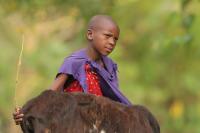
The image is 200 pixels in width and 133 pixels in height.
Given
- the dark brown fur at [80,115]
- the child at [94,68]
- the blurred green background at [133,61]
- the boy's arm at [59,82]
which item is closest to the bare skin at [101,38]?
the child at [94,68]

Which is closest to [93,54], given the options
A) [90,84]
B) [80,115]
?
[90,84]

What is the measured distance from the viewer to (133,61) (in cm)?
2150

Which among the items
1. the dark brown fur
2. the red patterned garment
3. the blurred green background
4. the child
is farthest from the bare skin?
the blurred green background

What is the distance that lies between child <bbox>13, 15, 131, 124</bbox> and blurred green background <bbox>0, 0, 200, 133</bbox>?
304 inches

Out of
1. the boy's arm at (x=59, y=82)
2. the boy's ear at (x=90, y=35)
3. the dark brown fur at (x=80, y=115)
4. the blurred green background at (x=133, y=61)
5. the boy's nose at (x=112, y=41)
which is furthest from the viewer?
the blurred green background at (x=133, y=61)

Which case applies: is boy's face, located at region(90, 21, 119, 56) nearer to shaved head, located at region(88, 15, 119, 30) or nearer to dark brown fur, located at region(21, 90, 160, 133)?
shaved head, located at region(88, 15, 119, 30)

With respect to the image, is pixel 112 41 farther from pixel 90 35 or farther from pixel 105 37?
pixel 90 35

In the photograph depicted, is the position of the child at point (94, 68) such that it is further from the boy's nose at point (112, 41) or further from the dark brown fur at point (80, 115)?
the dark brown fur at point (80, 115)

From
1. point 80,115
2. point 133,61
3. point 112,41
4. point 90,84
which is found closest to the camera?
point 80,115

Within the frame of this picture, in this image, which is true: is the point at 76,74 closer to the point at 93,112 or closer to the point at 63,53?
the point at 93,112

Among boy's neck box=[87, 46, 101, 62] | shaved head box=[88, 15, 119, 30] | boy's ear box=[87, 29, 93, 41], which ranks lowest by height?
boy's neck box=[87, 46, 101, 62]

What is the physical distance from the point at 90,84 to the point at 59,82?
169mm

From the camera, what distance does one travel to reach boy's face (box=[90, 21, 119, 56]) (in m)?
5.71

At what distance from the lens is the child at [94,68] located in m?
→ 5.60
